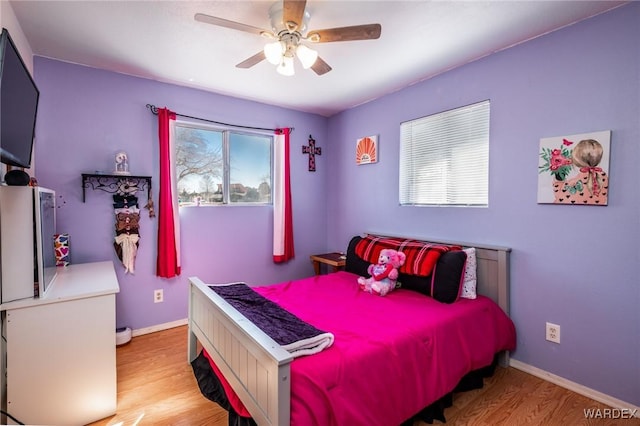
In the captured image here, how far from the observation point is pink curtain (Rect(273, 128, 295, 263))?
3.65 m

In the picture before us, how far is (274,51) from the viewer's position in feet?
5.82

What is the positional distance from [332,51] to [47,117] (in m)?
2.41

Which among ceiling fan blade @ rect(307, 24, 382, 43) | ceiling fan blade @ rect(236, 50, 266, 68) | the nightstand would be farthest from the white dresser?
the nightstand

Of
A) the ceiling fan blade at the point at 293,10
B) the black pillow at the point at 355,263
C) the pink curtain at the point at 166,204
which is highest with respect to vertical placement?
the ceiling fan blade at the point at 293,10

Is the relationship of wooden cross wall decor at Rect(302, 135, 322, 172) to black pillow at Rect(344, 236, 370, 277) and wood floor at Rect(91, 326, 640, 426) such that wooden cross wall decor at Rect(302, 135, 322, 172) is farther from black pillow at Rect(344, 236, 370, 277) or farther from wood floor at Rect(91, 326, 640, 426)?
wood floor at Rect(91, 326, 640, 426)

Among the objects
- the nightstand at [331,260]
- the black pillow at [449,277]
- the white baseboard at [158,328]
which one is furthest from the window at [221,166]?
the black pillow at [449,277]

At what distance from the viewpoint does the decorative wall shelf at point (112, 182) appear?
8.63ft

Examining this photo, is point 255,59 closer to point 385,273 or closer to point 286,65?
point 286,65

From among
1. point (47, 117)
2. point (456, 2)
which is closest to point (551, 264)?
point (456, 2)

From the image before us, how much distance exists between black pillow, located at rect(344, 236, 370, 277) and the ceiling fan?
1.75 m

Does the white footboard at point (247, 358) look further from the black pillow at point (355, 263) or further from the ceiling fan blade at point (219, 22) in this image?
the ceiling fan blade at point (219, 22)

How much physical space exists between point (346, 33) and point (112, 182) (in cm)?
243

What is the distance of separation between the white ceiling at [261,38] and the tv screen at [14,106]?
0.65 metres

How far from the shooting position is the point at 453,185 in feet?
8.99
